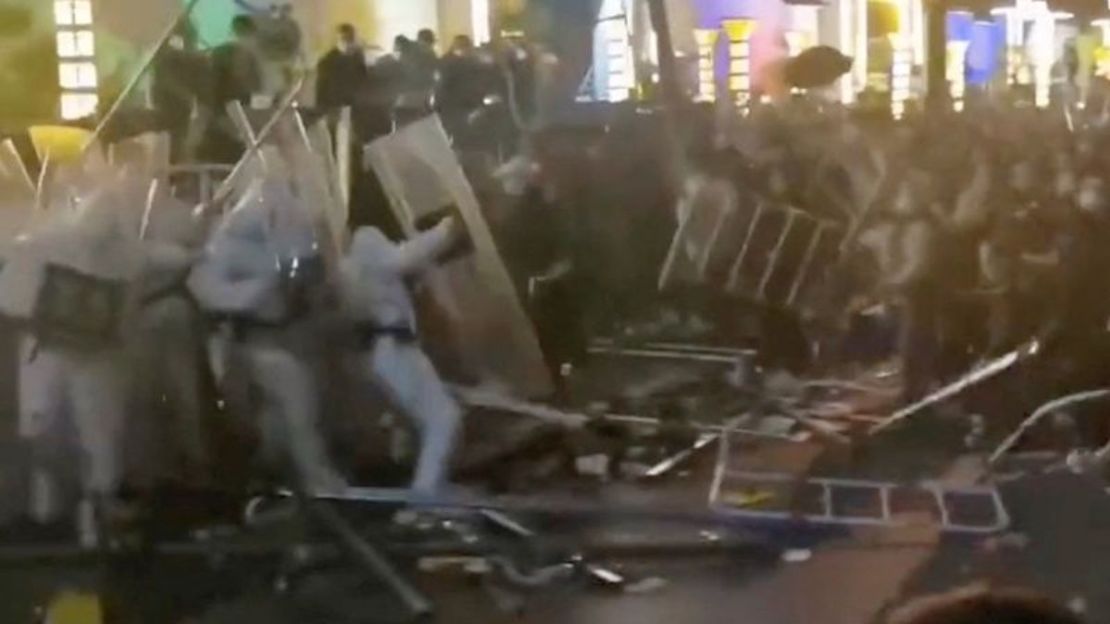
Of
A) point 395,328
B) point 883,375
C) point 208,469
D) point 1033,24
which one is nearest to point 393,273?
point 395,328

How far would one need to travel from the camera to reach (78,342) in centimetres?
115

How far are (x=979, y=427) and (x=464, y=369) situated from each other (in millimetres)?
362

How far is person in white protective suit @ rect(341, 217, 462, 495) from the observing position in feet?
3.69

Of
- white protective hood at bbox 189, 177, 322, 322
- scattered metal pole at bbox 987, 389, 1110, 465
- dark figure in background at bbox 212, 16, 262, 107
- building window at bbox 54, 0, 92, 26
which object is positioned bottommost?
scattered metal pole at bbox 987, 389, 1110, 465

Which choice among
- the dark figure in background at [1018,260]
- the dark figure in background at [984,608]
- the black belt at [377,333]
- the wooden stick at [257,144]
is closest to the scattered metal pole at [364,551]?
the black belt at [377,333]

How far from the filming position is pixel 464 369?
1.14 m

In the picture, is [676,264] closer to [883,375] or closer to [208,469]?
[883,375]

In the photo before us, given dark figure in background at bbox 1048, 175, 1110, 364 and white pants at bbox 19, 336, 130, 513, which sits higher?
dark figure in background at bbox 1048, 175, 1110, 364

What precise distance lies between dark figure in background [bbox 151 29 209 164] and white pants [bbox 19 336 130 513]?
0.16 metres

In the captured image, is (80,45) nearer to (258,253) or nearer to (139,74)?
(139,74)

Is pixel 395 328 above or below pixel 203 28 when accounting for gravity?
below

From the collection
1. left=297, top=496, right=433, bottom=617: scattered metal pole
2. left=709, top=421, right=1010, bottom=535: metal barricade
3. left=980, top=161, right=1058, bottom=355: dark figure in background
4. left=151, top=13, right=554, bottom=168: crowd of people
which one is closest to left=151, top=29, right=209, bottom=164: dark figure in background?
left=151, top=13, right=554, bottom=168: crowd of people

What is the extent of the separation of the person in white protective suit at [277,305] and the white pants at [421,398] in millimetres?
45

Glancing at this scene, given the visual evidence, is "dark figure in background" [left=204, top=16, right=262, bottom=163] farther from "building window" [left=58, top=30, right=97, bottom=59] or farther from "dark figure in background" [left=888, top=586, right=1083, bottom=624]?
"dark figure in background" [left=888, top=586, right=1083, bottom=624]
